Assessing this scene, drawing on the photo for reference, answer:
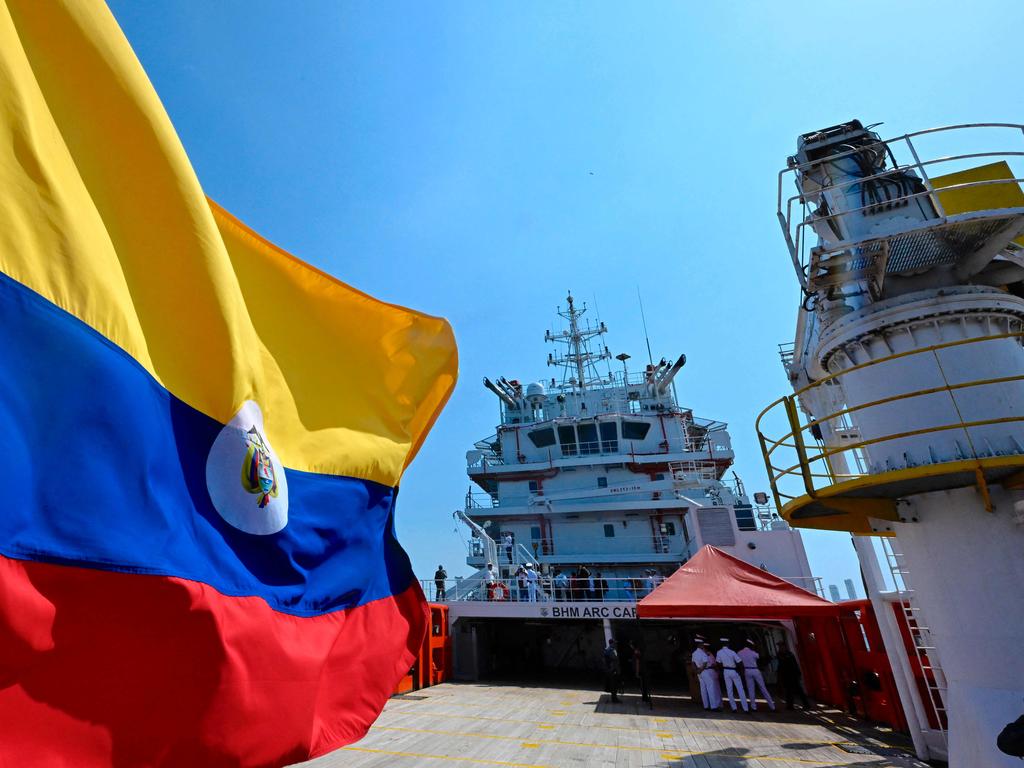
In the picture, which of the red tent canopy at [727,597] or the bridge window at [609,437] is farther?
the bridge window at [609,437]

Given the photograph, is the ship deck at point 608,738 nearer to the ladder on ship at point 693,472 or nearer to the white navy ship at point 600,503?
the white navy ship at point 600,503

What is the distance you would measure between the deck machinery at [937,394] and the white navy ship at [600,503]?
A: 44.3 feet

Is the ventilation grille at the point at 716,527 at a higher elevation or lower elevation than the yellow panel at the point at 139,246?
higher

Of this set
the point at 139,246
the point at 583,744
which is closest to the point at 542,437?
the point at 583,744

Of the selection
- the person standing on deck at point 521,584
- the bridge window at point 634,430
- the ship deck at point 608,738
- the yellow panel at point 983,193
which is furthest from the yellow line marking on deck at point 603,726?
the bridge window at point 634,430

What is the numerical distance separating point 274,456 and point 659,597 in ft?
36.2

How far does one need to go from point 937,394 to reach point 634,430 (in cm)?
2479

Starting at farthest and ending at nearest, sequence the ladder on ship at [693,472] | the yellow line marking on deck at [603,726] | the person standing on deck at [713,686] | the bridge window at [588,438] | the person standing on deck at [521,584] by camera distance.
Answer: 1. the bridge window at [588,438]
2. the ladder on ship at [693,472]
3. the person standing on deck at [521,584]
4. the person standing on deck at [713,686]
5. the yellow line marking on deck at [603,726]

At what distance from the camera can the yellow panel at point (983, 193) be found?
7016 millimetres

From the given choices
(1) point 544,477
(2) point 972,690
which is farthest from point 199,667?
(1) point 544,477

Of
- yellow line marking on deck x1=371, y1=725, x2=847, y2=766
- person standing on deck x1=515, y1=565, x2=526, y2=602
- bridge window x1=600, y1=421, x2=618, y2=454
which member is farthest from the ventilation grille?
yellow line marking on deck x1=371, y1=725, x2=847, y2=766

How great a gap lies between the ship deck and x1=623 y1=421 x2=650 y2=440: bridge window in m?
17.1

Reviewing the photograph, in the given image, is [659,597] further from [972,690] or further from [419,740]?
[972,690]

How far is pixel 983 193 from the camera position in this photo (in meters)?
7.27
